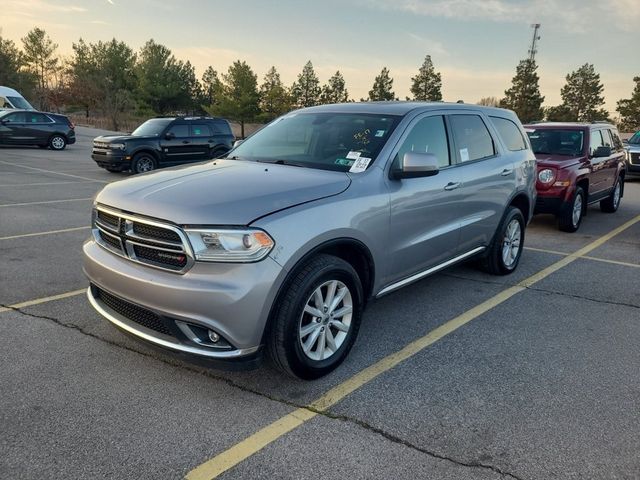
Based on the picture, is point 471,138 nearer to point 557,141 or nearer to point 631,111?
point 557,141

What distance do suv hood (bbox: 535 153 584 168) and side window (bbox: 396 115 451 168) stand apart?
15.1 feet

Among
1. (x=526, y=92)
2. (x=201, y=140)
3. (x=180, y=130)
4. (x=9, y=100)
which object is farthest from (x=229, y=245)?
(x=526, y=92)

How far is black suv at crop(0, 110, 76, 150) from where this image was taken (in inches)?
843

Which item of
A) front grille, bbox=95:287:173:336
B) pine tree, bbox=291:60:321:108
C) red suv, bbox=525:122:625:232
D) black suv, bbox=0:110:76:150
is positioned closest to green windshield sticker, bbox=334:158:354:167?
front grille, bbox=95:287:173:336

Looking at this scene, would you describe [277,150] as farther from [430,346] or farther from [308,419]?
[308,419]

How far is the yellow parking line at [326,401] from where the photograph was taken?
2.54 m

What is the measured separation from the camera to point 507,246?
5840 millimetres

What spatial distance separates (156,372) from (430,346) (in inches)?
80.1

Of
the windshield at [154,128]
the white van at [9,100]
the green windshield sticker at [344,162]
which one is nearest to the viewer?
the green windshield sticker at [344,162]

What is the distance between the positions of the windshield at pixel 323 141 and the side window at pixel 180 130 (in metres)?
11.2

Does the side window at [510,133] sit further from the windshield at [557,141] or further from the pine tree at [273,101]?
the pine tree at [273,101]

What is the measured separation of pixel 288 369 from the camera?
317 cm

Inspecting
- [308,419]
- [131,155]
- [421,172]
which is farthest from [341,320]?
[131,155]

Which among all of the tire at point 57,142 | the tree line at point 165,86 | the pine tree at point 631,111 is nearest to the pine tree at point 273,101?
the tree line at point 165,86
